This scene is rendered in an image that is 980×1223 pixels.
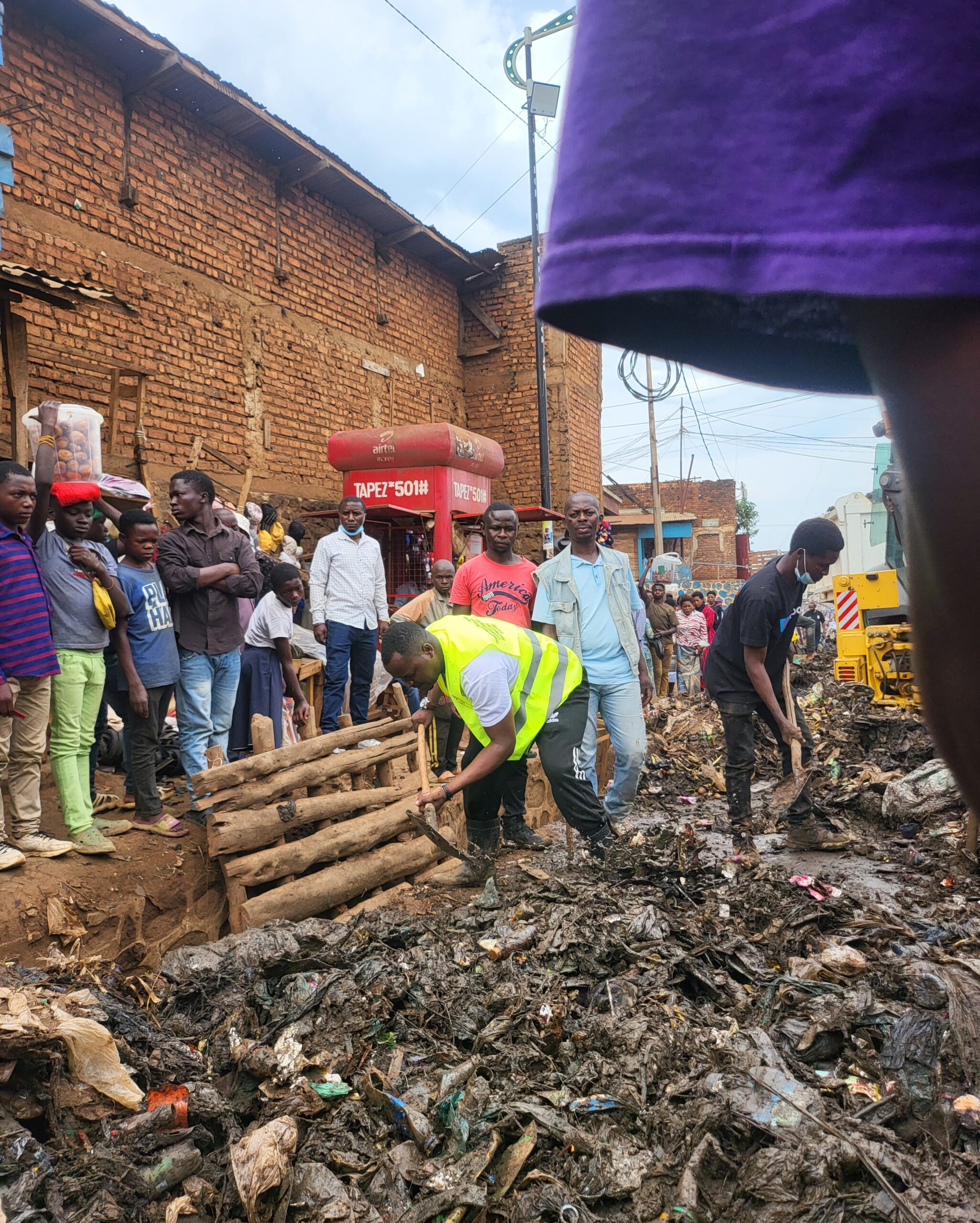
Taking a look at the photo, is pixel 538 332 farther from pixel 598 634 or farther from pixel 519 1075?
pixel 519 1075

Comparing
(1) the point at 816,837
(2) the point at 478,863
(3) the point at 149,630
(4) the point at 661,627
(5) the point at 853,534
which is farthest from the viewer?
(5) the point at 853,534

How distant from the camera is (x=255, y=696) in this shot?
19.5 feet

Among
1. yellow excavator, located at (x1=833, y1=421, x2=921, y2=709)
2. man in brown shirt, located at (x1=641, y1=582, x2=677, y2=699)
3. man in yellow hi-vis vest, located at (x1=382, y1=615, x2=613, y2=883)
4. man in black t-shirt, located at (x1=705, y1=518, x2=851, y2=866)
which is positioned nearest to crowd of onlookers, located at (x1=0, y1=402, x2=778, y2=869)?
man in yellow hi-vis vest, located at (x1=382, y1=615, x2=613, y2=883)

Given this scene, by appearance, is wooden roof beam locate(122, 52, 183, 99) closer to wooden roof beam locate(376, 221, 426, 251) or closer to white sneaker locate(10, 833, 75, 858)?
wooden roof beam locate(376, 221, 426, 251)

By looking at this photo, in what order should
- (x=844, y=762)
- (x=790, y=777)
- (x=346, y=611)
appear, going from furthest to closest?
(x=844, y=762) < (x=346, y=611) < (x=790, y=777)

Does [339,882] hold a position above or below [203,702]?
below

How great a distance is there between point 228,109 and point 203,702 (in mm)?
7932

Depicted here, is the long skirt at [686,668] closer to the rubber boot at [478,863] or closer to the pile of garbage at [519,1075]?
the rubber boot at [478,863]

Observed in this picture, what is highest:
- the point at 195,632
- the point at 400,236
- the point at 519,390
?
the point at 400,236

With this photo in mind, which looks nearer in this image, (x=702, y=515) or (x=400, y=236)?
(x=400, y=236)

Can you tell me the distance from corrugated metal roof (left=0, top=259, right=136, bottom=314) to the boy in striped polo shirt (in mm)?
1819

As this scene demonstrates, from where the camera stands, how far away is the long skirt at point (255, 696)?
594cm

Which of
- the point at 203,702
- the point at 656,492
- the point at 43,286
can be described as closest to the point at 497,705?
the point at 203,702

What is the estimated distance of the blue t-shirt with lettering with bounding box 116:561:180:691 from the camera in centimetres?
482
